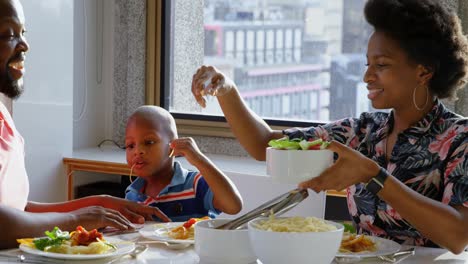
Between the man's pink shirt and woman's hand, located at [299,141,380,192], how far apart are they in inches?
36.1

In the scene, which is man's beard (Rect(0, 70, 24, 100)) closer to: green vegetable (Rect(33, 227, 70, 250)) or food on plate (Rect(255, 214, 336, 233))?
green vegetable (Rect(33, 227, 70, 250))

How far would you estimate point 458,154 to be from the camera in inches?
77.4

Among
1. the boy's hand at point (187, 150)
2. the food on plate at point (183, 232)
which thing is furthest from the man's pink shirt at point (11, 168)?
the food on plate at point (183, 232)

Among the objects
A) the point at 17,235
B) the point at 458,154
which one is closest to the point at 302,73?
the point at 458,154

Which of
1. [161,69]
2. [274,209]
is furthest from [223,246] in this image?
[161,69]

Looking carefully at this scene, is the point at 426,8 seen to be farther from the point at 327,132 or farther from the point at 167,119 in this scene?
the point at 167,119

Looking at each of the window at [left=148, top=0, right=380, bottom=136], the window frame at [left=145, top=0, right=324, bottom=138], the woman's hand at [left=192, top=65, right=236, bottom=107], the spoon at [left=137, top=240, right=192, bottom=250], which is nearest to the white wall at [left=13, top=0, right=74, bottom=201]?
the window frame at [left=145, top=0, right=324, bottom=138]

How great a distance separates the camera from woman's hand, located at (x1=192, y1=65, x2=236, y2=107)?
6.91ft

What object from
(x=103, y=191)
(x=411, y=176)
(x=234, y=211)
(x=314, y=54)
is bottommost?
(x=103, y=191)

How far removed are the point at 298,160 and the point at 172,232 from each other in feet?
1.33

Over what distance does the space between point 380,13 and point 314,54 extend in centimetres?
134

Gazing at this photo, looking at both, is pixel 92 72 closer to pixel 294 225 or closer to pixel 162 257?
pixel 162 257

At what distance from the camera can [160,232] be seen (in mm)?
1917

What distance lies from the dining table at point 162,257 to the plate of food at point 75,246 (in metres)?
0.01
